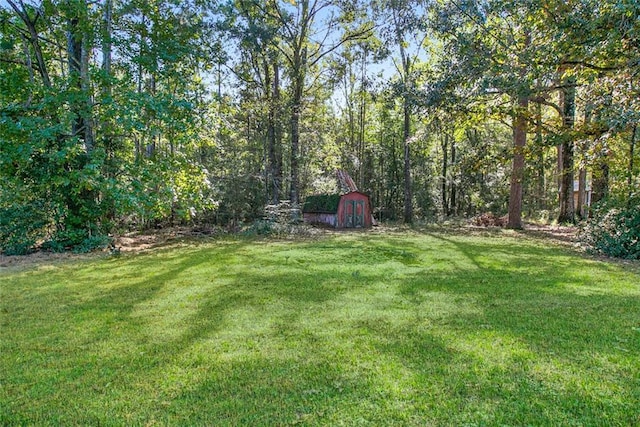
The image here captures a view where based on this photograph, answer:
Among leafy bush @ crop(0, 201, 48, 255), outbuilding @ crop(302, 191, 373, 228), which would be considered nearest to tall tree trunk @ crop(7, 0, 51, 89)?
leafy bush @ crop(0, 201, 48, 255)

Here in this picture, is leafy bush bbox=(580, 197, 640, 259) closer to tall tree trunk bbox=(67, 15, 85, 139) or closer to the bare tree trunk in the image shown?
tall tree trunk bbox=(67, 15, 85, 139)

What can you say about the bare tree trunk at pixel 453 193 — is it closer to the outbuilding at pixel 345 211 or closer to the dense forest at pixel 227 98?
the dense forest at pixel 227 98

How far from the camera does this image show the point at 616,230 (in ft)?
28.0

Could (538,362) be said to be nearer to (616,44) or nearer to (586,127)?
(616,44)

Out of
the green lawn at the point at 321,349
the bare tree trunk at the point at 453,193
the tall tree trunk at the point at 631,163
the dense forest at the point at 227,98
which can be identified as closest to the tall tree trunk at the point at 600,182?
the dense forest at the point at 227,98

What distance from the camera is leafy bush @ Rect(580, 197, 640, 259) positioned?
809cm

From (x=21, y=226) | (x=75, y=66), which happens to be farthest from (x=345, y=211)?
(x=21, y=226)

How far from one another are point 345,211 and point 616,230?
33.0 ft

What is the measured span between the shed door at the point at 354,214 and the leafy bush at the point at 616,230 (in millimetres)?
9086

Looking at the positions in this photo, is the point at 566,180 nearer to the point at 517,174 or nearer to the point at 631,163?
the point at 517,174

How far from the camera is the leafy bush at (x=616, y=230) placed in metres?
8.09

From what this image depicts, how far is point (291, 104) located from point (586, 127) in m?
10.9

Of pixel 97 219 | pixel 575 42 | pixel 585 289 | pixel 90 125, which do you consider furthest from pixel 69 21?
pixel 585 289

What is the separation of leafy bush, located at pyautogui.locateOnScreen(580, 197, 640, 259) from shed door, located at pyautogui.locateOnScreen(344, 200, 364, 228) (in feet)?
29.8
